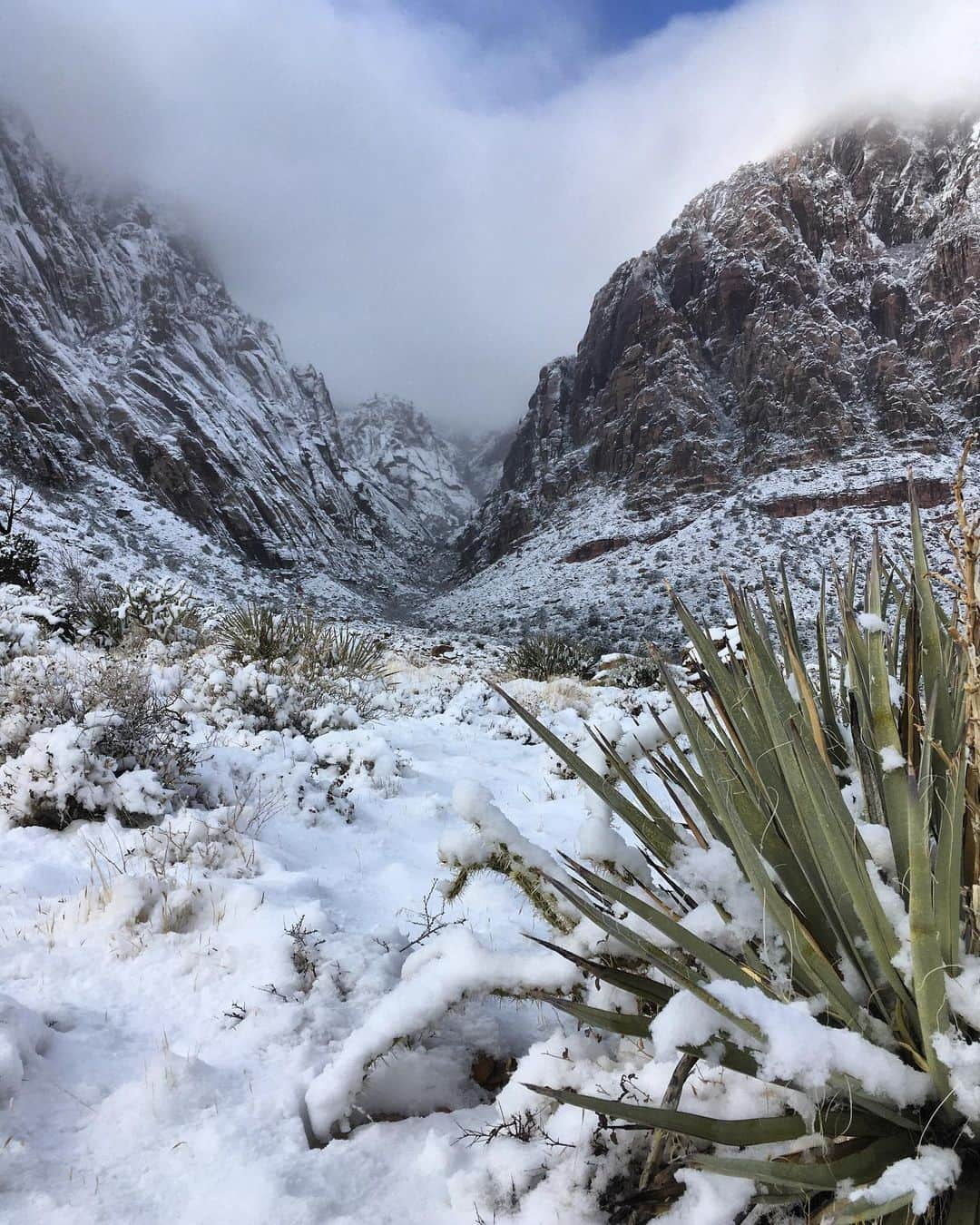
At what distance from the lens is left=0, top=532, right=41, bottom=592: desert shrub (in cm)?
992

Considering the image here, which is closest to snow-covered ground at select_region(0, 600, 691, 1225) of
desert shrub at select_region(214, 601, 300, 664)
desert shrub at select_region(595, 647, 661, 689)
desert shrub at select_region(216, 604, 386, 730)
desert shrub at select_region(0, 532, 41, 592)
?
desert shrub at select_region(216, 604, 386, 730)

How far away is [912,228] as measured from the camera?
76000 mm

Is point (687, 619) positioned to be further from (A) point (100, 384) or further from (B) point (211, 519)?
(A) point (100, 384)

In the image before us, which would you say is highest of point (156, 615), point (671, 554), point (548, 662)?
point (671, 554)

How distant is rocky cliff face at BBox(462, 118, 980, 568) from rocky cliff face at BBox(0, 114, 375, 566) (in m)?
29.5

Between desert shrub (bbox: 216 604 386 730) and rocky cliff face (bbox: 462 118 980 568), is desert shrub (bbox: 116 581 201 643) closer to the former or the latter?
desert shrub (bbox: 216 604 386 730)

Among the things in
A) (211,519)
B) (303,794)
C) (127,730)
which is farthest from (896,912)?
(211,519)

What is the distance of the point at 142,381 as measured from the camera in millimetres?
66688

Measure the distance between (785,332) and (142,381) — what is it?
7399 cm

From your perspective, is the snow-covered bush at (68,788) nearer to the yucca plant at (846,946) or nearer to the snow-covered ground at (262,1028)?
the snow-covered ground at (262,1028)

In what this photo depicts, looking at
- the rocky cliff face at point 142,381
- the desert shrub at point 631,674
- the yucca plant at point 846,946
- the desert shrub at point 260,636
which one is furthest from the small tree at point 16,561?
the rocky cliff face at point 142,381

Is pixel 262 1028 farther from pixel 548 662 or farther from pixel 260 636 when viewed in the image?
pixel 548 662

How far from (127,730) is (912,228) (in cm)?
10297

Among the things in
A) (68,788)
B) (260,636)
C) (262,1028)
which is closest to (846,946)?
(262,1028)
